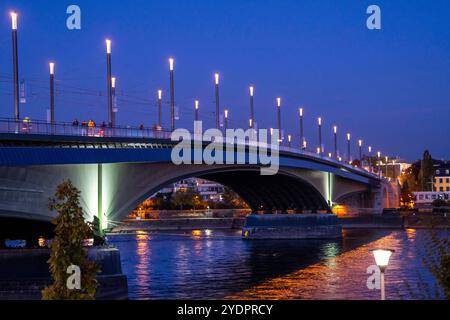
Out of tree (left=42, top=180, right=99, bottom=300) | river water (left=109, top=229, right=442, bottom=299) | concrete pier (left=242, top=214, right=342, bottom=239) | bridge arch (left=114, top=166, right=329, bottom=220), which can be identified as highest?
bridge arch (left=114, top=166, right=329, bottom=220)

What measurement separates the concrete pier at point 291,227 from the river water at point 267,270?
6666 mm

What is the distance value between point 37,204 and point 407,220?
68129 mm

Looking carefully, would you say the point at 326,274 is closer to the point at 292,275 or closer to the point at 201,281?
the point at 292,275

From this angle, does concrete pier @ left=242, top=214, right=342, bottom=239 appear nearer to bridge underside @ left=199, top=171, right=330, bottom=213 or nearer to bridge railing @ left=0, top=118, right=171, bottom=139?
bridge underside @ left=199, top=171, right=330, bottom=213

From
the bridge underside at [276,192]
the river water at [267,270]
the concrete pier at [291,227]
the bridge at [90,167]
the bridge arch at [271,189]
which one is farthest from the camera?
the concrete pier at [291,227]

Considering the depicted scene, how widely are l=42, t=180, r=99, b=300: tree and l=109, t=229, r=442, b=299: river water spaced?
9.27m

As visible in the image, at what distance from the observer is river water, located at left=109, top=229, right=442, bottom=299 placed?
33.6 metres

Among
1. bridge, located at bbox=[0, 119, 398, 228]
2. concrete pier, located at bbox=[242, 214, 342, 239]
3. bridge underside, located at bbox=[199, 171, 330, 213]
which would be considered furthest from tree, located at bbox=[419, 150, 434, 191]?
bridge, located at bbox=[0, 119, 398, 228]

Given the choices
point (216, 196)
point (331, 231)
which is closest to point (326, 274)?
point (331, 231)

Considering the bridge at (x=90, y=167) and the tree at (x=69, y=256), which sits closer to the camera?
the tree at (x=69, y=256)

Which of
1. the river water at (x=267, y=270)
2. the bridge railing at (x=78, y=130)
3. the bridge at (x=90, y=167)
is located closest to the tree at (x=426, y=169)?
the river water at (x=267, y=270)

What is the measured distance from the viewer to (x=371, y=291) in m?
33.5

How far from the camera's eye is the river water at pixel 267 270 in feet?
110

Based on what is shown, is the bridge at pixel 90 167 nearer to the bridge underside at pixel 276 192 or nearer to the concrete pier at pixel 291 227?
the bridge underside at pixel 276 192
